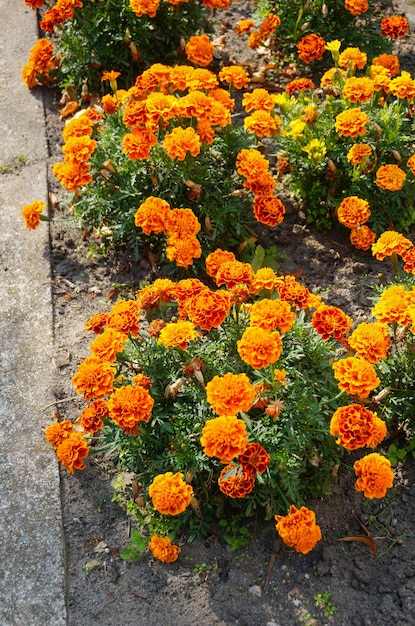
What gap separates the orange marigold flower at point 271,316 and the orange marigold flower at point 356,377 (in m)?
0.25

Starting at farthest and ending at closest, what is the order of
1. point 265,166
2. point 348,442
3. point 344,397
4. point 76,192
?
point 76,192, point 265,166, point 344,397, point 348,442

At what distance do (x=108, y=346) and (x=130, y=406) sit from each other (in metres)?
0.27

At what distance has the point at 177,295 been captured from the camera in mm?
2973

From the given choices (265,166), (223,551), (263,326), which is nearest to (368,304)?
(265,166)

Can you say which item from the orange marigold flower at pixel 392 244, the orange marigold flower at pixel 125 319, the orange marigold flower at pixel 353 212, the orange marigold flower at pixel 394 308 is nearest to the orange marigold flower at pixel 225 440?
the orange marigold flower at pixel 125 319

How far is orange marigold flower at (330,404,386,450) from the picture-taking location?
2.63 meters

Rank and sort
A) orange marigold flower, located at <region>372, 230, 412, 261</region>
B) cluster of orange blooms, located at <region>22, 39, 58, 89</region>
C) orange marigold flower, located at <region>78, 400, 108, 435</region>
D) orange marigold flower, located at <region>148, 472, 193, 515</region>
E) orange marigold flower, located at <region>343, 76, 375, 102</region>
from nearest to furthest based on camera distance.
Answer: orange marigold flower, located at <region>148, 472, 193, 515</region>
orange marigold flower, located at <region>78, 400, 108, 435</region>
orange marigold flower, located at <region>372, 230, 412, 261</region>
orange marigold flower, located at <region>343, 76, 375, 102</region>
cluster of orange blooms, located at <region>22, 39, 58, 89</region>

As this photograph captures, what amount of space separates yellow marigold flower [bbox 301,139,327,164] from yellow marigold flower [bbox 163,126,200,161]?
27.5 inches

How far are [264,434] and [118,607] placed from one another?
0.84 metres

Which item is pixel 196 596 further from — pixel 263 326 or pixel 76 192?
pixel 76 192

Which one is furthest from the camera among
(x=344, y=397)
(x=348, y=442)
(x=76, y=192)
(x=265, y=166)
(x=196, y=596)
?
(x=76, y=192)

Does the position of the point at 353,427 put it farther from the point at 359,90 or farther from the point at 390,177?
the point at 359,90

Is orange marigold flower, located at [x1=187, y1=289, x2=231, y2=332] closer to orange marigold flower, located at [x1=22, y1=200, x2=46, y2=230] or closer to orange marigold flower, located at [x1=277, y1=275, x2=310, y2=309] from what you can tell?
orange marigold flower, located at [x1=277, y1=275, x2=310, y2=309]

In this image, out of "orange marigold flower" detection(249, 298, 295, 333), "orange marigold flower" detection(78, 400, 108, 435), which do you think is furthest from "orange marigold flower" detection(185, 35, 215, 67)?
"orange marigold flower" detection(78, 400, 108, 435)
